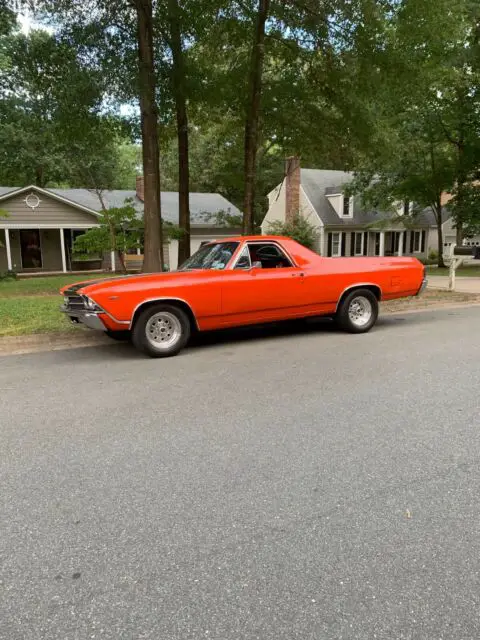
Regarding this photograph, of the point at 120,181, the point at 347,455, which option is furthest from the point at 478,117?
the point at 120,181

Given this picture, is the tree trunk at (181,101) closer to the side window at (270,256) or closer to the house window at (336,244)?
the side window at (270,256)

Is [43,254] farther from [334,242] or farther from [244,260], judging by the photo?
[244,260]

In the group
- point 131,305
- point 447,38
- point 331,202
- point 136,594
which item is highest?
point 447,38

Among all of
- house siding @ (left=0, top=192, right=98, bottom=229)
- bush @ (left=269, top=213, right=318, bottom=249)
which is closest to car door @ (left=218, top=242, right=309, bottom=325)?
house siding @ (left=0, top=192, right=98, bottom=229)

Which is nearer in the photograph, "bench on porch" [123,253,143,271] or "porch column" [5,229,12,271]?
"porch column" [5,229,12,271]

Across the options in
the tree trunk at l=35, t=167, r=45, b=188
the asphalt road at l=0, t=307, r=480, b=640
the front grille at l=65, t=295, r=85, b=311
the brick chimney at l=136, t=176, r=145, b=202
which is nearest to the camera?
the asphalt road at l=0, t=307, r=480, b=640

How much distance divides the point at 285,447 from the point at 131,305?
3749 mm

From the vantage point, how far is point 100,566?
99.3 inches

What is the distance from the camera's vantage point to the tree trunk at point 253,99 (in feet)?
42.2

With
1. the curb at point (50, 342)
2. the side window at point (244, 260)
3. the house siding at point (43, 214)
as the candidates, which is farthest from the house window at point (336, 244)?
the curb at point (50, 342)

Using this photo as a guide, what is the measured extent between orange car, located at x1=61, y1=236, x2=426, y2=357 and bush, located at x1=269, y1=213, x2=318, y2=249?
21.6 metres

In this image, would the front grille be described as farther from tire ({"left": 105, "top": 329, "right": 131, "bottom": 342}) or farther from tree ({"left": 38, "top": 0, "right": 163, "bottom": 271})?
tree ({"left": 38, "top": 0, "right": 163, "bottom": 271})

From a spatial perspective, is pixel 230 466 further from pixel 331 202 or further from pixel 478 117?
pixel 331 202

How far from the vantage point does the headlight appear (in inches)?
271
